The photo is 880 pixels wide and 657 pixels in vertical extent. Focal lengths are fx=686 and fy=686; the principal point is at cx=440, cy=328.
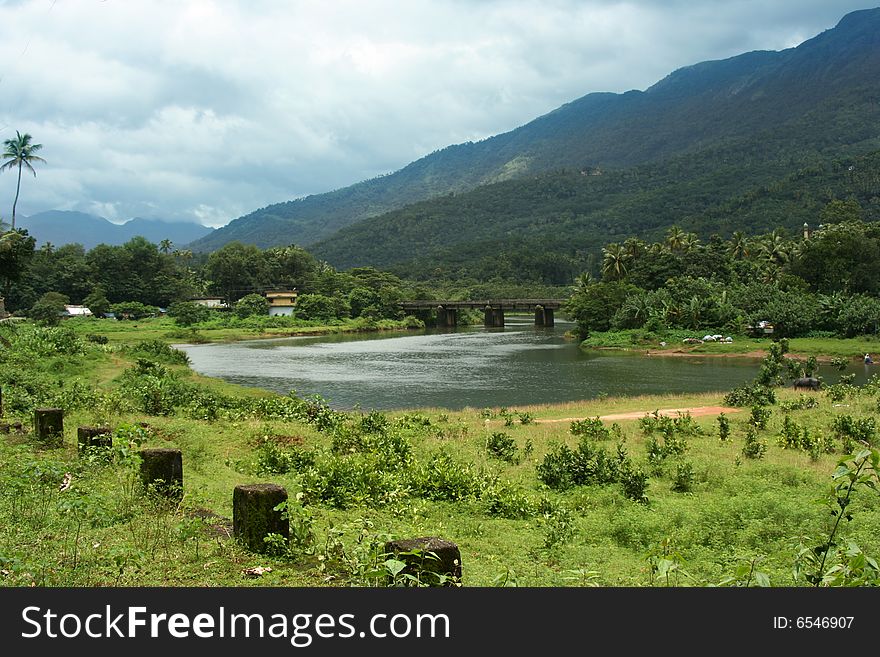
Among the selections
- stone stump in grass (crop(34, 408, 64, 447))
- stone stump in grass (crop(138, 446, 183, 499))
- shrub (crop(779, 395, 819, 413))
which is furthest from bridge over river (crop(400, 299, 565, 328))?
stone stump in grass (crop(138, 446, 183, 499))

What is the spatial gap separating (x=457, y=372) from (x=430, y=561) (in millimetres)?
37019

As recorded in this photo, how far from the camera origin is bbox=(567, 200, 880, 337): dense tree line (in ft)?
183

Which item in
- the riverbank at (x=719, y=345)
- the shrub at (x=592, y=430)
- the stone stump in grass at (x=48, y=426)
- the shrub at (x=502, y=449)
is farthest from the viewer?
the riverbank at (x=719, y=345)

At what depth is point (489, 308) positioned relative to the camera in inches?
3839

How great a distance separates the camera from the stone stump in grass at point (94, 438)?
866 centimetres

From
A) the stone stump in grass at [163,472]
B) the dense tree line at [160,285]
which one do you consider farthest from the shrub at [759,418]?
the dense tree line at [160,285]

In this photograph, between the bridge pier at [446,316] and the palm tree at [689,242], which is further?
the bridge pier at [446,316]

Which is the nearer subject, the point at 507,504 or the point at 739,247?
the point at 507,504

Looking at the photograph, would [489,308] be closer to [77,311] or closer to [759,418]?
[77,311]

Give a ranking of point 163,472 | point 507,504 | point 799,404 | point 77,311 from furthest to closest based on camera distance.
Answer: point 77,311 → point 799,404 → point 507,504 → point 163,472

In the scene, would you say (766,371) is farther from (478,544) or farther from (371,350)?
(371,350)

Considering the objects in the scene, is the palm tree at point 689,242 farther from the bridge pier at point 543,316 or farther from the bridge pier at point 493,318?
the bridge pier at point 493,318

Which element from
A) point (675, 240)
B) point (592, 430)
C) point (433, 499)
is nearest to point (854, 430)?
point (592, 430)

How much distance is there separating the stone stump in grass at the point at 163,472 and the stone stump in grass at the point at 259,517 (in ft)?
5.69
